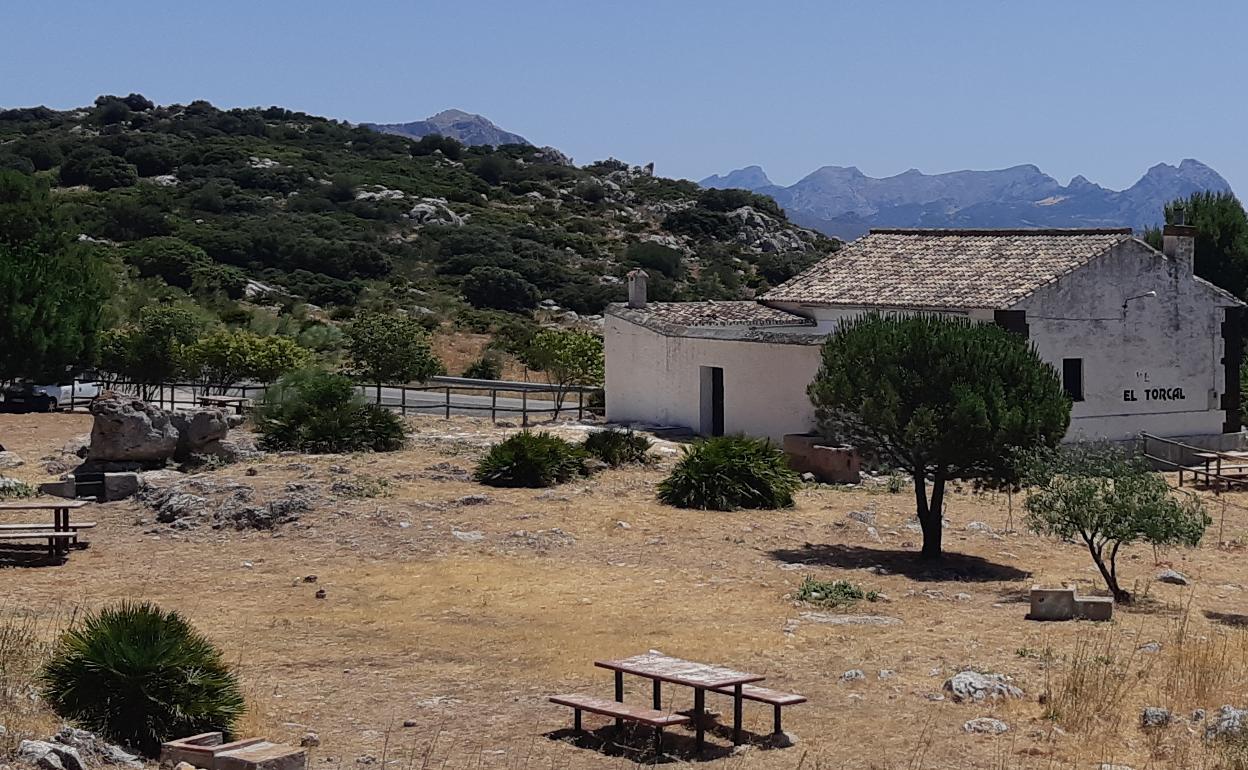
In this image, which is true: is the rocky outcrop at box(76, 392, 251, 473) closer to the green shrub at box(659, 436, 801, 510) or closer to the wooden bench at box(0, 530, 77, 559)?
the wooden bench at box(0, 530, 77, 559)

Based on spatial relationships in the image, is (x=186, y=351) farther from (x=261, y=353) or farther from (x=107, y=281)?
(x=107, y=281)

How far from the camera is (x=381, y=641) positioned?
50.1 feet

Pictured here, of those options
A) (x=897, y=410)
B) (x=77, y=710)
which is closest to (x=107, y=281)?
(x=897, y=410)

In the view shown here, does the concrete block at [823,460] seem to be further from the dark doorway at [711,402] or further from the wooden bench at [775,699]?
the wooden bench at [775,699]

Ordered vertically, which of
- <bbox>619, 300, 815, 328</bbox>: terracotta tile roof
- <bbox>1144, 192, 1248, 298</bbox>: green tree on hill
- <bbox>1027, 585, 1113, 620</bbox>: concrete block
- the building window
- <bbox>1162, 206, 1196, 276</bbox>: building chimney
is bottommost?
<bbox>1027, 585, 1113, 620</bbox>: concrete block

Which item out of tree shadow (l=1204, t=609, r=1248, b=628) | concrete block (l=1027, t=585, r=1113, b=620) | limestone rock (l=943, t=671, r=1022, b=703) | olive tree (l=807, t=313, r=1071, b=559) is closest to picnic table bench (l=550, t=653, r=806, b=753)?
limestone rock (l=943, t=671, r=1022, b=703)

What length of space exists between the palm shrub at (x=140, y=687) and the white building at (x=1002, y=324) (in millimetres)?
21404

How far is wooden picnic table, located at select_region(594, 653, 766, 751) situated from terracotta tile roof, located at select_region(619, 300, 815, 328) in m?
23.4

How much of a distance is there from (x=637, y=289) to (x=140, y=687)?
1066 inches

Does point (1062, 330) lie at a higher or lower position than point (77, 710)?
higher

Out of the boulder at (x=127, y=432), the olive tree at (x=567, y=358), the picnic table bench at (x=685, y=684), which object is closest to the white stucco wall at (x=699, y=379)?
the olive tree at (x=567, y=358)

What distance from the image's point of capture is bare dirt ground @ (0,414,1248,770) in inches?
469

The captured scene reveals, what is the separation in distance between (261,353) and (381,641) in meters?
23.2

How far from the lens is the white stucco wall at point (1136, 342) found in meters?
32.4
